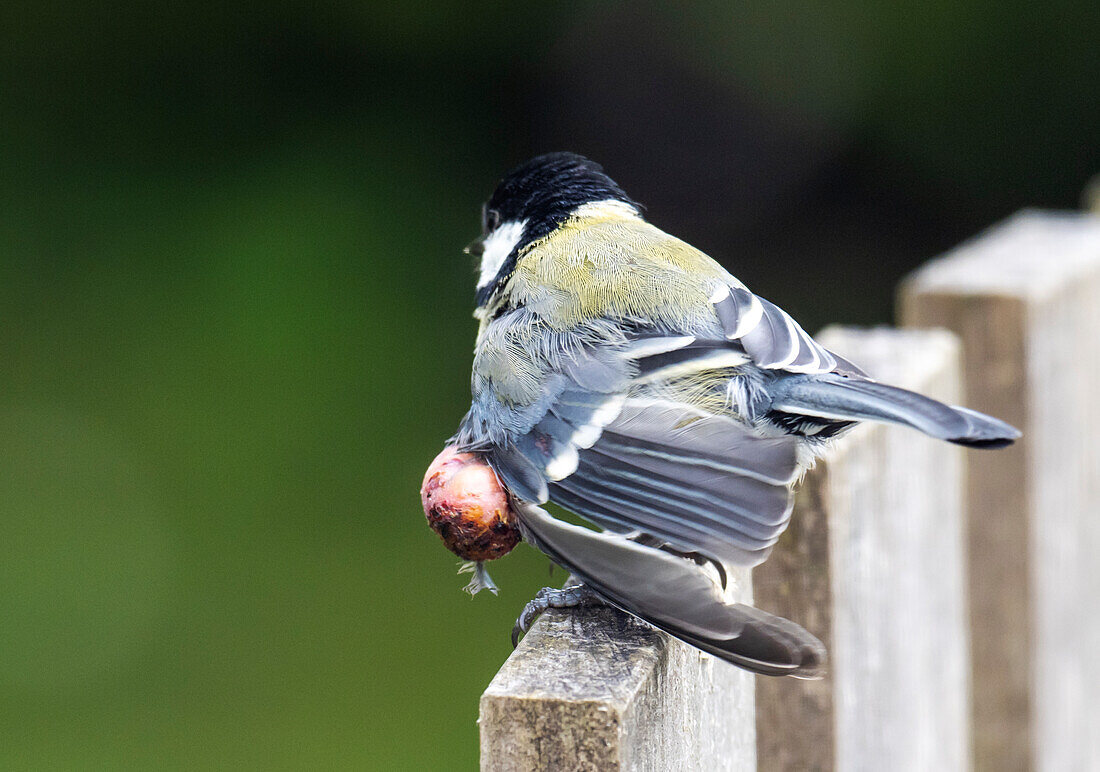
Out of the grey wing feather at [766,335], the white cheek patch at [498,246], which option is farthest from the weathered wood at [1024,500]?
the white cheek patch at [498,246]

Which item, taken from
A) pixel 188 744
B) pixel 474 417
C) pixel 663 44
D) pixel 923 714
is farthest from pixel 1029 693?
pixel 663 44

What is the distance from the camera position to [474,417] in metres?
1.08

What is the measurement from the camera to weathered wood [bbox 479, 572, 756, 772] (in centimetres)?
61

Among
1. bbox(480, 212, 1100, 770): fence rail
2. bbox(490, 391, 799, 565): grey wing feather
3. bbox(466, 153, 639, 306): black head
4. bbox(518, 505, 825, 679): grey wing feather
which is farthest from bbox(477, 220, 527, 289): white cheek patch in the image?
bbox(518, 505, 825, 679): grey wing feather

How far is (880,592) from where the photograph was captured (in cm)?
99

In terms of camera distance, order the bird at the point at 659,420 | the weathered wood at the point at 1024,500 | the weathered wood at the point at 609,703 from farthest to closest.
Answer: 1. the weathered wood at the point at 1024,500
2. the bird at the point at 659,420
3. the weathered wood at the point at 609,703

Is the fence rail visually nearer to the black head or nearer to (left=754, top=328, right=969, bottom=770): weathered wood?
(left=754, top=328, right=969, bottom=770): weathered wood

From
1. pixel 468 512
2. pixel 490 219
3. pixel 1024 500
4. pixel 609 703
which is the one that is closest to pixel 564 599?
pixel 468 512

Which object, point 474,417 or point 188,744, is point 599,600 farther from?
point 188,744

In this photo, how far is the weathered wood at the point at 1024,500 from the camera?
1290mm

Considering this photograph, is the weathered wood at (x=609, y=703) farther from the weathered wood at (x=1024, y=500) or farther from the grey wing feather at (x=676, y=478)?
the weathered wood at (x=1024, y=500)

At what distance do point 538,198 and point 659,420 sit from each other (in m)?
0.58

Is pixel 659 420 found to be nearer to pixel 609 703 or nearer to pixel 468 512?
pixel 468 512

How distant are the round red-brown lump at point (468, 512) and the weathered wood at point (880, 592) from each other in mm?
194
